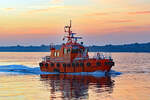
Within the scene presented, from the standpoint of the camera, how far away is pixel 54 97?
26.0 meters

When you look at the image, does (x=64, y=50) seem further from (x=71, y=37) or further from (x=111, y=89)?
(x=111, y=89)

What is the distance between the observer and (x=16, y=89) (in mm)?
30750

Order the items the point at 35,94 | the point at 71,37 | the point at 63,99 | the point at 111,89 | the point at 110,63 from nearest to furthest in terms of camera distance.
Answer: the point at 63,99 < the point at 35,94 < the point at 111,89 < the point at 110,63 < the point at 71,37

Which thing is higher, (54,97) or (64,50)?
(64,50)

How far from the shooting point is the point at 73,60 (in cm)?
4691

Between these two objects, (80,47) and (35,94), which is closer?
(35,94)

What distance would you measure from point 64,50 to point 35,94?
20.3 m

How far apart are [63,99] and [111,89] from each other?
23.2 feet

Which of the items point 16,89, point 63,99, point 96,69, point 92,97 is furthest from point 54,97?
point 96,69

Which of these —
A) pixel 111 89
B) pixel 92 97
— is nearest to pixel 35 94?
pixel 92 97

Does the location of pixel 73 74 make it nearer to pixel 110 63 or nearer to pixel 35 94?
pixel 110 63

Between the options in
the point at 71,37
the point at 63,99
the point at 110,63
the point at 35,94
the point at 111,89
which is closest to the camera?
the point at 63,99

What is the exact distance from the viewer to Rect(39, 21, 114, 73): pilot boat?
4528 centimetres

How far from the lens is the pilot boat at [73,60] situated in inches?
1783
